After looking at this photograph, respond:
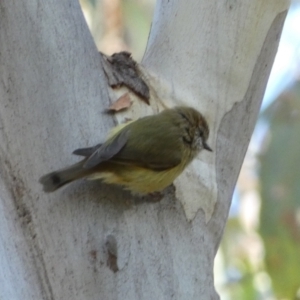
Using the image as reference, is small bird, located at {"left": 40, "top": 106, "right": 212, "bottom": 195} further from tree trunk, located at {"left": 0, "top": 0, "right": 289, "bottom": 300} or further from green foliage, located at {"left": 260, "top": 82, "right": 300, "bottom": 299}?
green foliage, located at {"left": 260, "top": 82, "right": 300, "bottom": 299}

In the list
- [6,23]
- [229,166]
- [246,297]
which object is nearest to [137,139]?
[229,166]

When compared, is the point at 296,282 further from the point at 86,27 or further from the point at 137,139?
the point at 86,27

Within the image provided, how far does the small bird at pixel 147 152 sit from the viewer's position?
1525 millimetres

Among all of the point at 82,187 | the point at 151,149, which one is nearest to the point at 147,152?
the point at 151,149

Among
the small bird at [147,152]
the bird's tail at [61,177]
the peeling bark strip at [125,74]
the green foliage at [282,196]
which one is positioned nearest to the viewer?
the bird's tail at [61,177]

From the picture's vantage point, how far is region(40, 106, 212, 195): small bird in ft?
5.00

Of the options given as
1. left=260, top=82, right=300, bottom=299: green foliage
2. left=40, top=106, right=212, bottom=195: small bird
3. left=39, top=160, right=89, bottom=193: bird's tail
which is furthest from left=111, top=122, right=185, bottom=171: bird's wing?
left=260, top=82, right=300, bottom=299: green foliage

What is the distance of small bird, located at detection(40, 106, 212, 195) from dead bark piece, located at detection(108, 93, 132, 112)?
0.05m

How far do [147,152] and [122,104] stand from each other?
7.2 inches

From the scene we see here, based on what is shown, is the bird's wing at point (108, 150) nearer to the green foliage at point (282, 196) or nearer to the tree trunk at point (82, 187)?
the tree trunk at point (82, 187)

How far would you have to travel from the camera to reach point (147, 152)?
174 centimetres

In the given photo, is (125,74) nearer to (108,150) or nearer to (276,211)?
(108,150)

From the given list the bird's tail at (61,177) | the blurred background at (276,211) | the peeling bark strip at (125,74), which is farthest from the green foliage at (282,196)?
the bird's tail at (61,177)

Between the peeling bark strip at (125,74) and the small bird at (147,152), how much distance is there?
7 cm
